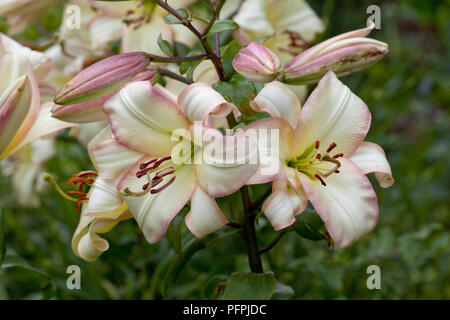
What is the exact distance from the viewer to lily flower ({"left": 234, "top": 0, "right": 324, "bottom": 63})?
0.63 m

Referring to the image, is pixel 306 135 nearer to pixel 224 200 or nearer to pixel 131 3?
pixel 224 200

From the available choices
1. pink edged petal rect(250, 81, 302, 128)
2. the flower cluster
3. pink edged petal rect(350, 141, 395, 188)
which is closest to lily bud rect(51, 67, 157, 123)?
the flower cluster

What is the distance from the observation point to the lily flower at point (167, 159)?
1.45ft

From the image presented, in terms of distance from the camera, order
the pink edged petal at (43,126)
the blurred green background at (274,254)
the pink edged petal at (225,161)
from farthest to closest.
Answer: the blurred green background at (274,254) → the pink edged petal at (43,126) → the pink edged petal at (225,161)

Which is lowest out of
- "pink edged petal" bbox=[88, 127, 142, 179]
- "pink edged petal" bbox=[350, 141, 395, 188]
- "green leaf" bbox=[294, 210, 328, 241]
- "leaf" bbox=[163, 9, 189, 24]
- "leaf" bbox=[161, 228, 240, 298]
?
"leaf" bbox=[161, 228, 240, 298]

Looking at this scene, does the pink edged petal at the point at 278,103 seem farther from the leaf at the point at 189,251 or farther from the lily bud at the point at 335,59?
the leaf at the point at 189,251

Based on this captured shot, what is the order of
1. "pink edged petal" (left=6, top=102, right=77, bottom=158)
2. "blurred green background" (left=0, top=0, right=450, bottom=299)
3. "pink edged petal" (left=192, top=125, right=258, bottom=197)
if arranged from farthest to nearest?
1. "blurred green background" (left=0, top=0, right=450, bottom=299)
2. "pink edged petal" (left=6, top=102, right=77, bottom=158)
3. "pink edged petal" (left=192, top=125, right=258, bottom=197)

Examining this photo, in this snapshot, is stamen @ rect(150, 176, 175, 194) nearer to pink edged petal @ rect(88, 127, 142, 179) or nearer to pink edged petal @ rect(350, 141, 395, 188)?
pink edged petal @ rect(88, 127, 142, 179)

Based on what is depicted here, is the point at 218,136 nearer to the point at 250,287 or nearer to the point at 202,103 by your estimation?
the point at 202,103

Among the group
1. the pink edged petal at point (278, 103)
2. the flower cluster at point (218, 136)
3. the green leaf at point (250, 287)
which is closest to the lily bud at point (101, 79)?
the flower cluster at point (218, 136)

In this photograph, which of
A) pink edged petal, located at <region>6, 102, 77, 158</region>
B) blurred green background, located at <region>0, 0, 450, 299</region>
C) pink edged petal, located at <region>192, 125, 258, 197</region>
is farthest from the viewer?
blurred green background, located at <region>0, 0, 450, 299</region>

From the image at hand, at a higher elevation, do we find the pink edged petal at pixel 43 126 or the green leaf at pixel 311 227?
the pink edged petal at pixel 43 126

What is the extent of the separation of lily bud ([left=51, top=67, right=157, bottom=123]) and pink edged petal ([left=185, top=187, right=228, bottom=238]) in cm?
12
